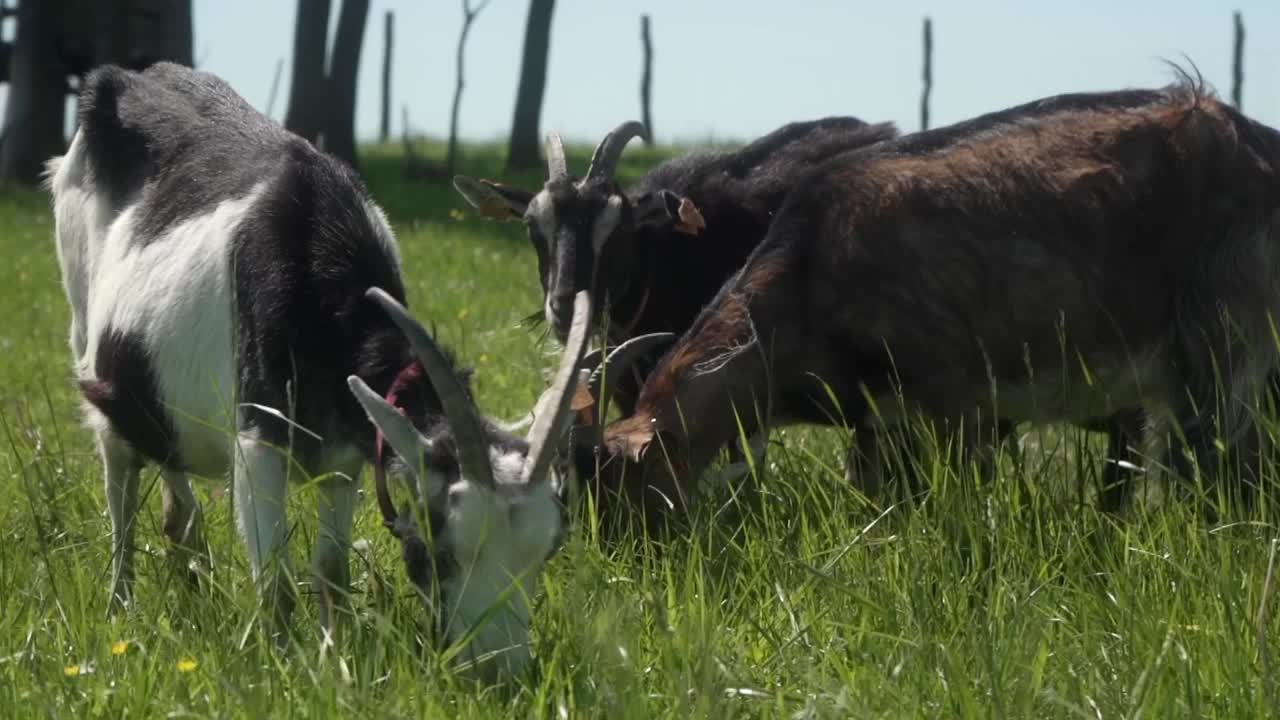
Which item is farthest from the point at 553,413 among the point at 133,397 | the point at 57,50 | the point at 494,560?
the point at 57,50

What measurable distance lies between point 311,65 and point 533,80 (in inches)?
188

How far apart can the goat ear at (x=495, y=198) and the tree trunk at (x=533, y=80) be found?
17.6 metres

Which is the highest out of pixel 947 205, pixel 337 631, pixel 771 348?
pixel 947 205

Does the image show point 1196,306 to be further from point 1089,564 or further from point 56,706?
point 56,706

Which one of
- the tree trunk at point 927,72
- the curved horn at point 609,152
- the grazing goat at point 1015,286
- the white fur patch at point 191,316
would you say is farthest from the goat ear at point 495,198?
the tree trunk at point 927,72

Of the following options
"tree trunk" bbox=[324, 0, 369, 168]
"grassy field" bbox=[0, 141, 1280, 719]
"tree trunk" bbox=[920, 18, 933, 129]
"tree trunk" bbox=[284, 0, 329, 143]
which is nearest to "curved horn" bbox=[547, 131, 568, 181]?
"grassy field" bbox=[0, 141, 1280, 719]

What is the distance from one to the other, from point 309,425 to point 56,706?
1239mm

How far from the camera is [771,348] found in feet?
18.2

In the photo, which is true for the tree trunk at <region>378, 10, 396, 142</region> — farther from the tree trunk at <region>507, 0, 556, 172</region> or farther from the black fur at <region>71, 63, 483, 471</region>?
the black fur at <region>71, 63, 483, 471</region>

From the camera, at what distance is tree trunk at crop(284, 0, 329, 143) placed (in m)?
21.2

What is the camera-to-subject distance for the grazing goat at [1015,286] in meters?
5.57

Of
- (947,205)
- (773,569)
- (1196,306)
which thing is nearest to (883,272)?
(947,205)

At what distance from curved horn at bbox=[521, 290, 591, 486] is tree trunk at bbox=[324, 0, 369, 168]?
17.6 metres

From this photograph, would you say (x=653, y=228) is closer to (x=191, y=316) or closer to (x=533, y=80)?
(x=191, y=316)
